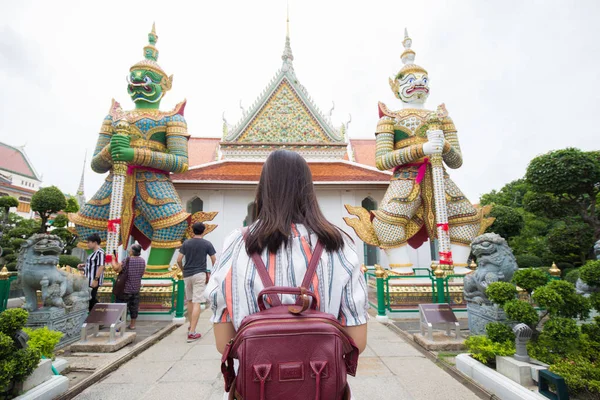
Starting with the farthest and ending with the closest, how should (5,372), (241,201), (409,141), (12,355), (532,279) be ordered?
1. (241,201)
2. (409,141)
3. (532,279)
4. (12,355)
5. (5,372)

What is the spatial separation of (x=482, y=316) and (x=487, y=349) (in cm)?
106

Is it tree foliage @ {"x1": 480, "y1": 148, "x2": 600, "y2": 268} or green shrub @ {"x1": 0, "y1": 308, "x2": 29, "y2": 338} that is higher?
tree foliage @ {"x1": 480, "y1": 148, "x2": 600, "y2": 268}

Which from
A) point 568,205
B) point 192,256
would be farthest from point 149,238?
point 568,205

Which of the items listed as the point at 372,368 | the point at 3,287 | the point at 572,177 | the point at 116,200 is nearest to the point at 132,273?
the point at 3,287

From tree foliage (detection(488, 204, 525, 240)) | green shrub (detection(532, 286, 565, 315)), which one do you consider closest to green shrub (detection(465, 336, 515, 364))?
green shrub (detection(532, 286, 565, 315))

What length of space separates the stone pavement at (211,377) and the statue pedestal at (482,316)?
835mm

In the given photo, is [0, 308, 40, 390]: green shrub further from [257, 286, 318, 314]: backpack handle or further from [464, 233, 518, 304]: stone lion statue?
[464, 233, 518, 304]: stone lion statue

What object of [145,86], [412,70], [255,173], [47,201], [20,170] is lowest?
[47,201]

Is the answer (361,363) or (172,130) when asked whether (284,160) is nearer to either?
(361,363)

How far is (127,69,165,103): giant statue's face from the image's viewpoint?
7352 millimetres

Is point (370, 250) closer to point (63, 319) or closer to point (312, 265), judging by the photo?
point (63, 319)

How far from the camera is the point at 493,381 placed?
2.86 metres

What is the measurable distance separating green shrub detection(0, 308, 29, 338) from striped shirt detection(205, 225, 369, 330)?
237cm

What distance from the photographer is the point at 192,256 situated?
Answer: 201 inches
